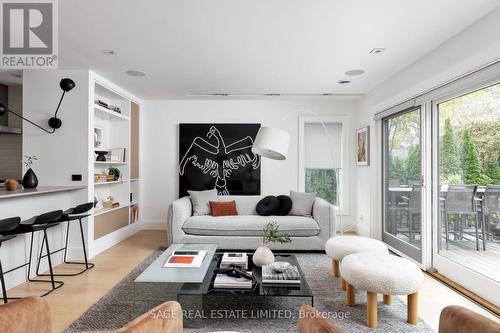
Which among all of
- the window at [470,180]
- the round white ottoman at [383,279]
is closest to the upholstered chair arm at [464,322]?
the round white ottoman at [383,279]

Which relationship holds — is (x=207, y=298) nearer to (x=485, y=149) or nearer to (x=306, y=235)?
(x=306, y=235)

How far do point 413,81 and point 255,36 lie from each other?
2.08 metres

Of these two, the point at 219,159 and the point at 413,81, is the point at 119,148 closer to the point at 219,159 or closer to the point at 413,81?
the point at 219,159

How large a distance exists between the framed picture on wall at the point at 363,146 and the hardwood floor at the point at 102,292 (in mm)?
2178

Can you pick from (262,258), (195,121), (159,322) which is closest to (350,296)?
(262,258)

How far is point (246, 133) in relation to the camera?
5.33 meters

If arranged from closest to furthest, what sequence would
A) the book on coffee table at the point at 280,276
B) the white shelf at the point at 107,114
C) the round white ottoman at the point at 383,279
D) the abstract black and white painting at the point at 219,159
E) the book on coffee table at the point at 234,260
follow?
the round white ottoman at the point at 383,279 < the book on coffee table at the point at 280,276 < the book on coffee table at the point at 234,260 < the white shelf at the point at 107,114 < the abstract black and white painting at the point at 219,159

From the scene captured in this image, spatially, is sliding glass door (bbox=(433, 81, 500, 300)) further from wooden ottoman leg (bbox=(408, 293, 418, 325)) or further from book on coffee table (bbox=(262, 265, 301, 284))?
book on coffee table (bbox=(262, 265, 301, 284))

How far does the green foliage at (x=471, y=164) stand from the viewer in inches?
106

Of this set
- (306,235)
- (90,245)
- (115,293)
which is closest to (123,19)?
(115,293)

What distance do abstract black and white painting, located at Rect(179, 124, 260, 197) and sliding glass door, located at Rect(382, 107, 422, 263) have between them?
223cm

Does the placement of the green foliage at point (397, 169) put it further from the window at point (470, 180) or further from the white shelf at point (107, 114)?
the white shelf at point (107, 114)

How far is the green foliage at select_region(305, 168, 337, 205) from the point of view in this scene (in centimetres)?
544

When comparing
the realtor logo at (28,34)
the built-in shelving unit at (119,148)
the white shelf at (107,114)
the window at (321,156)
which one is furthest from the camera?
the window at (321,156)
